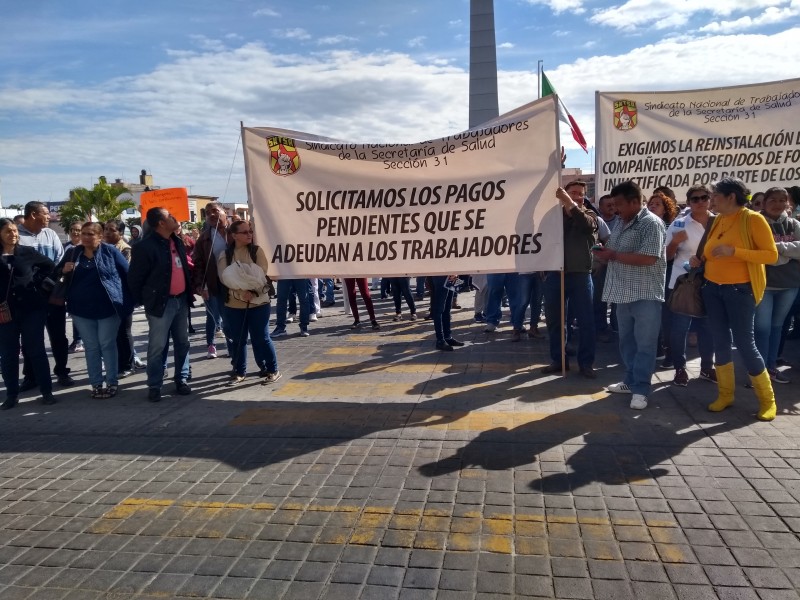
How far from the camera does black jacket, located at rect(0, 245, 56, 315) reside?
5945 mm

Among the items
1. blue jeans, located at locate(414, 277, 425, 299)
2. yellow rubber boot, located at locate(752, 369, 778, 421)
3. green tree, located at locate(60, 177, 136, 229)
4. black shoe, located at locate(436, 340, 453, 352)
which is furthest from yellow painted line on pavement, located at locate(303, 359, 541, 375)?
green tree, located at locate(60, 177, 136, 229)

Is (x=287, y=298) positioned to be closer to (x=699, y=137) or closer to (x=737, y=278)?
(x=699, y=137)

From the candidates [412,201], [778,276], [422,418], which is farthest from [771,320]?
[412,201]

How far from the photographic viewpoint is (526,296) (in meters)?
8.45

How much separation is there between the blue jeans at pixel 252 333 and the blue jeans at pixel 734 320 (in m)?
4.32

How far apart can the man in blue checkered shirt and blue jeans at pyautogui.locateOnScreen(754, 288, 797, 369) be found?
1.07 metres

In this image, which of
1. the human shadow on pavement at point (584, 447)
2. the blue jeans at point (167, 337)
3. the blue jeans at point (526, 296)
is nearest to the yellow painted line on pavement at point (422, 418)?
the human shadow on pavement at point (584, 447)

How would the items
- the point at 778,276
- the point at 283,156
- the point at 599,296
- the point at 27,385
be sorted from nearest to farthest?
1. the point at 778,276
2. the point at 283,156
3. the point at 27,385
4. the point at 599,296

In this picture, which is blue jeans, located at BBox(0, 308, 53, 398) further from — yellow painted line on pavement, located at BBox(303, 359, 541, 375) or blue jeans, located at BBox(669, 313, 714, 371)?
blue jeans, located at BBox(669, 313, 714, 371)

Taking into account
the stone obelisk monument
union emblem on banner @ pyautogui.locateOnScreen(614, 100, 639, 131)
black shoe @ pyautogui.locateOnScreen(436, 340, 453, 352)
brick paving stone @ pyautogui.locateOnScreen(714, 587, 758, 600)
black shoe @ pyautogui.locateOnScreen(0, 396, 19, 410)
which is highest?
the stone obelisk monument

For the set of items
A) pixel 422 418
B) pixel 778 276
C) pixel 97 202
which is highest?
pixel 97 202

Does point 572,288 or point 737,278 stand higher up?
point 737,278

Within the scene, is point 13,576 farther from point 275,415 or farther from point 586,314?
point 586,314

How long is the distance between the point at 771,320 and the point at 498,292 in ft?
12.6
